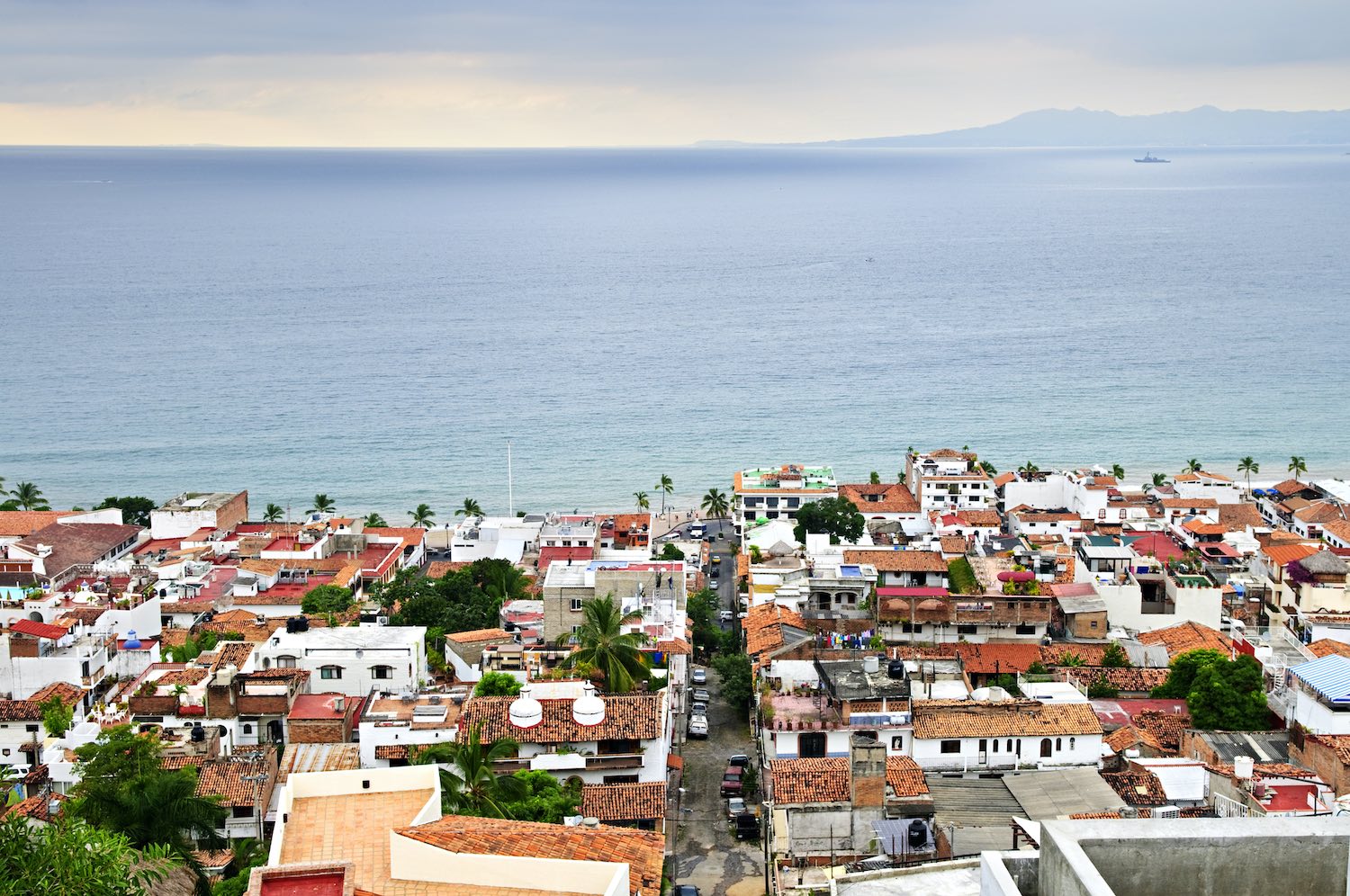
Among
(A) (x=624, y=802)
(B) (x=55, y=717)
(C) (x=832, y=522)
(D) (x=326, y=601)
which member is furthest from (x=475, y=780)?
(C) (x=832, y=522)

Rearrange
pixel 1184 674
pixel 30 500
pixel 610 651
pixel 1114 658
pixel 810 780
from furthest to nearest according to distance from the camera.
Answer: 1. pixel 30 500
2. pixel 1114 658
3. pixel 1184 674
4. pixel 610 651
5. pixel 810 780

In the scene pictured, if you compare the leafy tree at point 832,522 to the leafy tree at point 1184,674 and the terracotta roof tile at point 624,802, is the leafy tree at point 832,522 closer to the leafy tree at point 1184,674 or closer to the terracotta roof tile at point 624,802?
the leafy tree at point 1184,674

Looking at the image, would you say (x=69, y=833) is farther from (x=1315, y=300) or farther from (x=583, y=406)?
(x=1315, y=300)

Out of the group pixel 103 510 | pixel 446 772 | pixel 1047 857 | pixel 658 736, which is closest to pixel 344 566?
pixel 103 510

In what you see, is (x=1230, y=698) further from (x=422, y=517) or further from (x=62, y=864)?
(x=422, y=517)

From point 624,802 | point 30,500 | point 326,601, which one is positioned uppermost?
point 624,802

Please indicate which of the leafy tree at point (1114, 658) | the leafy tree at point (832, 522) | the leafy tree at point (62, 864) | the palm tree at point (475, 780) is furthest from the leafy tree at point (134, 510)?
the leafy tree at point (62, 864)
